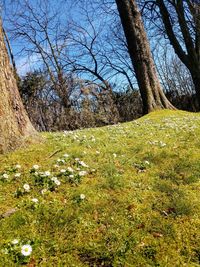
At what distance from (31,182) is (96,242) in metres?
1.35

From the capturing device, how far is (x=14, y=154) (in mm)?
4719

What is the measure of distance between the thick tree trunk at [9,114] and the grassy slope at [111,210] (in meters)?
0.26

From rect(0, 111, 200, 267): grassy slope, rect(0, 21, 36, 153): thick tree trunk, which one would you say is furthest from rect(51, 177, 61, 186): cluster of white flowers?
rect(0, 21, 36, 153): thick tree trunk

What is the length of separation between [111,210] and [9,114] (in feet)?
8.14

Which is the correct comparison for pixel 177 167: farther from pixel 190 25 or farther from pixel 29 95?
pixel 190 25

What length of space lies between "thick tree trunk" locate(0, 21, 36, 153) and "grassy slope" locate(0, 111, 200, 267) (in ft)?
0.84

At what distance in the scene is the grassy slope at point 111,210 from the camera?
9.14 feet

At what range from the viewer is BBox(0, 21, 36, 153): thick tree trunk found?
4.81 meters

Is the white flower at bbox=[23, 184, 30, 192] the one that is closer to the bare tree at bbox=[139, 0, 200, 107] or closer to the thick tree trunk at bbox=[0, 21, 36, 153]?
the thick tree trunk at bbox=[0, 21, 36, 153]

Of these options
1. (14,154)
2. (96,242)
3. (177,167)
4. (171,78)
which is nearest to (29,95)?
(14,154)

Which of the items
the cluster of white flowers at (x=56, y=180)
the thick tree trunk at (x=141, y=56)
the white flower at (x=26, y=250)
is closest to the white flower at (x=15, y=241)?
the white flower at (x=26, y=250)

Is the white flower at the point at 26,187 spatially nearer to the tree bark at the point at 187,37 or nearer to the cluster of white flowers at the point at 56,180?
the cluster of white flowers at the point at 56,180

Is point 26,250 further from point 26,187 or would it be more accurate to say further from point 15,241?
point 26,187

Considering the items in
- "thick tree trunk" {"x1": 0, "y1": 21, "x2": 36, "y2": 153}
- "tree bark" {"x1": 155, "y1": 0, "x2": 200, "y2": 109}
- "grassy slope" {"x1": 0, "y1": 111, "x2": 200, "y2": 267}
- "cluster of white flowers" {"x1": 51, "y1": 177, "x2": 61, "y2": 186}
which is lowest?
"grassy slope" {"x1": 0, "y1": 111, "x2": 200, "y2": 267}
